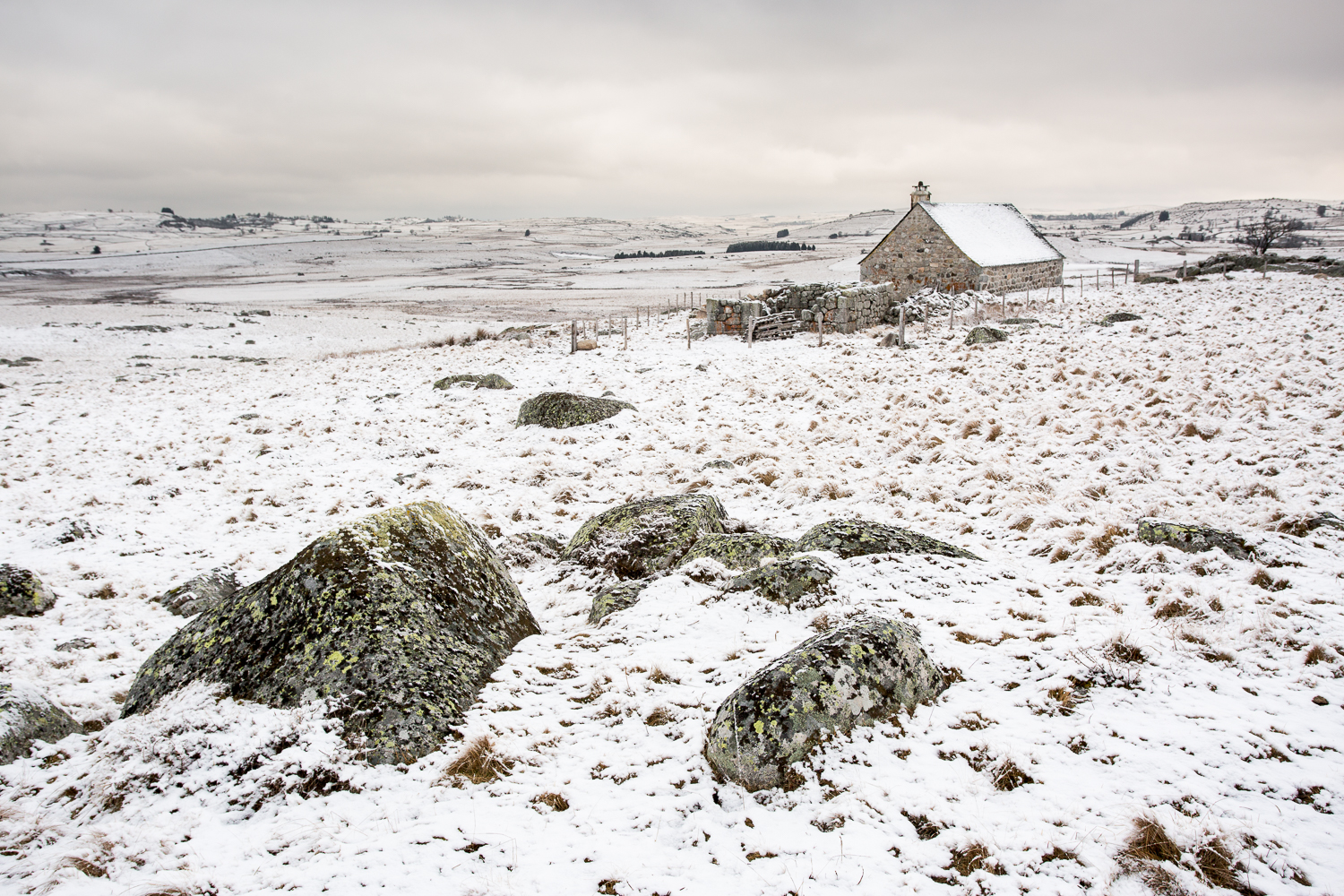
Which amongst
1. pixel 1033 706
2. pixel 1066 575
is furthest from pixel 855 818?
pixel 1066 575

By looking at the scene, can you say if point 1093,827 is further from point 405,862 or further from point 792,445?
point 792,445

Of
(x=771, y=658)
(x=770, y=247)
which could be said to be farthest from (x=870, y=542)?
(x=770, y=247)

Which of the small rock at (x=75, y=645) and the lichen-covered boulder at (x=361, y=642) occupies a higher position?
the lichen-covered boulder at (x=361, y=642)

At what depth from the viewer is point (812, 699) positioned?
451 centimetres

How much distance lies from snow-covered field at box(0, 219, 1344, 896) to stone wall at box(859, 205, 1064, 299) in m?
19.4

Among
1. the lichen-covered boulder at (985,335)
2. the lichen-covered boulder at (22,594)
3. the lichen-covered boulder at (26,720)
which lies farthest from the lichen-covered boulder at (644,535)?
the lichen-covered boulder at (985,335)

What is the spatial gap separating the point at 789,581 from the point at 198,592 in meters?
7.50

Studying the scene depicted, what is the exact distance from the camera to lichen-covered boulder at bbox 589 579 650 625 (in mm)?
7195

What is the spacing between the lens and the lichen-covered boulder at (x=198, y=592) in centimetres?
793

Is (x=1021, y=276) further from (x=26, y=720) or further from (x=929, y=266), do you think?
(x=26, y=720)

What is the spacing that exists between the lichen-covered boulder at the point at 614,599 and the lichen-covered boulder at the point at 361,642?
1.24m

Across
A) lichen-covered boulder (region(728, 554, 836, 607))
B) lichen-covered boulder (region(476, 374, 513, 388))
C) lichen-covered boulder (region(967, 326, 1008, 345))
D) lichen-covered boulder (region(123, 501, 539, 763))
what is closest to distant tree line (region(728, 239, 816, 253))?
lichen-covered boulder (region(967, 326, 1008, 345))

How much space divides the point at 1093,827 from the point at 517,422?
14.2 metres

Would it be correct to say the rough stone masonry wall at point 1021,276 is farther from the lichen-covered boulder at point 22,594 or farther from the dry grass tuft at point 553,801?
the lichen-covered boulder at point 22,594
